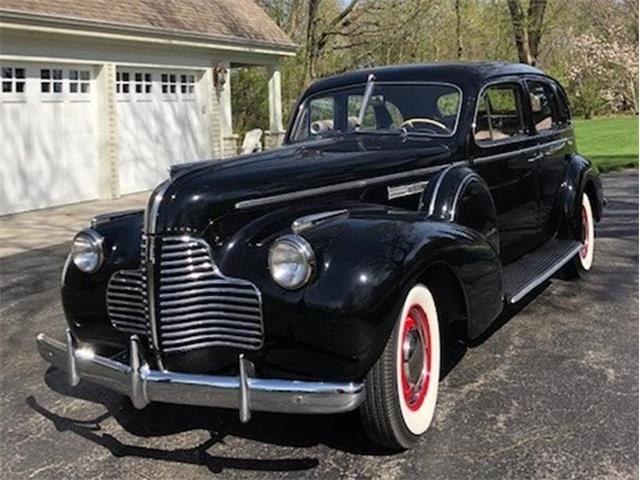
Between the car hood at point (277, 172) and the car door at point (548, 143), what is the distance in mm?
1641

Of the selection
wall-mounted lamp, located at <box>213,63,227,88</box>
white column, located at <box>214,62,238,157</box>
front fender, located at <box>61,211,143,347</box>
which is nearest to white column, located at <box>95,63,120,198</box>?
wall-mounted lamp, located at <box>213,63,227,88</box>

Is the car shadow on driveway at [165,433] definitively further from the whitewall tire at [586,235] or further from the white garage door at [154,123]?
the white garage door at [154,123]

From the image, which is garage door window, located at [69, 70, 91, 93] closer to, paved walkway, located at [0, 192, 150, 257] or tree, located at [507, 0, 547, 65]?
paved walkway, located at [0, 192, 150, 257]

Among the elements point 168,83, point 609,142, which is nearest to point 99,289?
point 168,83

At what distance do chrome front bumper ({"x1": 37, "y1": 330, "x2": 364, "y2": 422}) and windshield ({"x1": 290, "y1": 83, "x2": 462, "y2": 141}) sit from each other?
2.39 meters

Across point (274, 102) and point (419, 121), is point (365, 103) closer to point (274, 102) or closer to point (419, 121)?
point (419, 121)

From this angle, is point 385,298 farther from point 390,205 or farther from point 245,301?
point 390,205

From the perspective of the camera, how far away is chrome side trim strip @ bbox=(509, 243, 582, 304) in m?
4.62

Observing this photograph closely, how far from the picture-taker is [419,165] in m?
4.48

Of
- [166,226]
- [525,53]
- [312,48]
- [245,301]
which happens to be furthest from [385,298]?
[312,48]

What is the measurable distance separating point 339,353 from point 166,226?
0.96 metres

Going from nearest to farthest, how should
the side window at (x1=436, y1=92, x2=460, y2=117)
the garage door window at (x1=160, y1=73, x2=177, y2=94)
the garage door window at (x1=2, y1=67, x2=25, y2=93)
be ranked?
the side window at (x1=436, y1=92, x2=460, y2=117), the garage door window at (x1=2, y1=67, x2=25, y2=93), the garage door window at (x1=160, y1=73, x2=177, y2=94)

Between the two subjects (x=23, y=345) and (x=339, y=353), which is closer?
(x=339, y=353)

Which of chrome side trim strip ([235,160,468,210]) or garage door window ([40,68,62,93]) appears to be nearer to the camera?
chrome side trim strip ([235,160,468,210])
